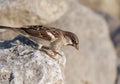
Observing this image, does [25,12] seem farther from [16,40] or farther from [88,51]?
[16,40]

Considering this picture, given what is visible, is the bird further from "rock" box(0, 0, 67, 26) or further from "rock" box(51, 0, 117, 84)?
"rock" box(0, 0, 67, 26)

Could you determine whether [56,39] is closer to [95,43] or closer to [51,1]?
[51,1]

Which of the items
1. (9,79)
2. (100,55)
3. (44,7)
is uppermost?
(9,79)

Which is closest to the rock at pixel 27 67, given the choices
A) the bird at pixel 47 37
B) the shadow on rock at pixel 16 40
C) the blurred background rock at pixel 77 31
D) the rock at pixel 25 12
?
the shadow on rock at pixel 16 40

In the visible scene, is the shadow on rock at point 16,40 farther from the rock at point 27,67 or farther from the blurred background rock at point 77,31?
the blurred background rock at point 77,31

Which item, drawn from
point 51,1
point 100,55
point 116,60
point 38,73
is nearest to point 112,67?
point 100,55

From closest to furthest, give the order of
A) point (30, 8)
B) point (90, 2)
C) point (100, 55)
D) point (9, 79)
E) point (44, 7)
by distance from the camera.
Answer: point (9, 79)
point (30, 8)
point (44, 7)
point (100, 55)
point (90, 2)

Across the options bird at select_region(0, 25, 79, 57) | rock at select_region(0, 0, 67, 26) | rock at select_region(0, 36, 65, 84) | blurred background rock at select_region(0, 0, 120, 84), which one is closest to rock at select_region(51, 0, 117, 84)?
blurred background rock at select_region(0, 0, 120, 84)
